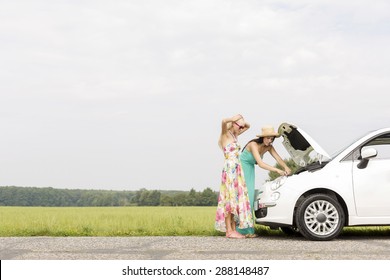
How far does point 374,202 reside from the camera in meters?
9.78

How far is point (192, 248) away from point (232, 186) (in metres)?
1.87

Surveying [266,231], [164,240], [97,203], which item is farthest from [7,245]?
[97,203]

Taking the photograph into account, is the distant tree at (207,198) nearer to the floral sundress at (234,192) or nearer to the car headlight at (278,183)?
the floral sundress at (234,192)

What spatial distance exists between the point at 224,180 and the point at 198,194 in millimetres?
49685

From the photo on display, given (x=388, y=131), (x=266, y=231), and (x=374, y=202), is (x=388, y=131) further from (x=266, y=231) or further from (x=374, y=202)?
(x=266, y=231)

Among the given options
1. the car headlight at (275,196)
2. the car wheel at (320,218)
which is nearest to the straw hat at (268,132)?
the car headlight at (275,196)

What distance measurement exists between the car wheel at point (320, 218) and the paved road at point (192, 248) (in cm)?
16

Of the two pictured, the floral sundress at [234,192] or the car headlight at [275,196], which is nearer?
the car headlight at [275,196]

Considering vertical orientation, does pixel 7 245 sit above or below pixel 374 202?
below

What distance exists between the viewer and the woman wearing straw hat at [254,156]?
1047 centimetres

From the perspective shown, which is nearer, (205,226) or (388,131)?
(388,131)
